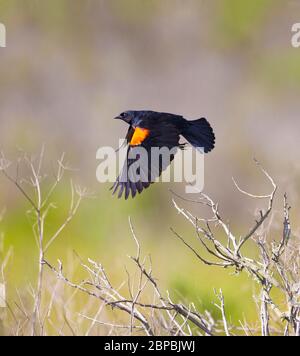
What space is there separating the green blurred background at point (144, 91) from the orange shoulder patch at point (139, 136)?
151cm

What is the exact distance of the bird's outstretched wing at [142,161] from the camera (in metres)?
4.17

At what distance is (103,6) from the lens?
1121 centimetres

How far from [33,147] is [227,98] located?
106 inches

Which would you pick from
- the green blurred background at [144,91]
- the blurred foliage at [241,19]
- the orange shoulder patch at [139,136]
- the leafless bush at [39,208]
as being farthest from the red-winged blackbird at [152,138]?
the blurred foliage at [241,19]

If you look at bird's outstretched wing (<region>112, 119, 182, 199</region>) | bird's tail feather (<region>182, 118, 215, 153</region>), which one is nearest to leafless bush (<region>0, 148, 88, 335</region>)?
bird's outstretched wing (<region>112, 119, 182, 199</region>)

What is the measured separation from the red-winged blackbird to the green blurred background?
1174mm

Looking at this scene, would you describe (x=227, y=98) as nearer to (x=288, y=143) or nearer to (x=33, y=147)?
(x=288, y=143)

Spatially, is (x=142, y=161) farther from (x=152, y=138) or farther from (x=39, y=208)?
(x=39, y=208)

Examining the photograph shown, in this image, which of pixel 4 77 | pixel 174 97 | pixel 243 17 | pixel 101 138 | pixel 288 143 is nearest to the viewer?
pixel 288 143

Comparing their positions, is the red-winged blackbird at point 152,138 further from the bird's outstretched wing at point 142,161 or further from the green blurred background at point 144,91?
the green blurred background at point 144,91

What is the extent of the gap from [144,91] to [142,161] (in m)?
5.08

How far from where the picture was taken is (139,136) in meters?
4.31

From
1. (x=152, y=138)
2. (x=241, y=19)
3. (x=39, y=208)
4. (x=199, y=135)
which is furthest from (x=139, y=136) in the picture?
(x=241, y=19)
